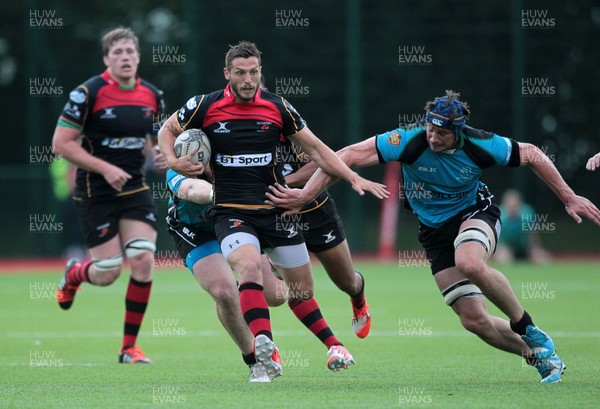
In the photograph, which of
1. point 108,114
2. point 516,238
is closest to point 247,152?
point 108,114

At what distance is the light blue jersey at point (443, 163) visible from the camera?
24.8 ft

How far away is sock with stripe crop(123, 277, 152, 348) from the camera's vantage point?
371 inches

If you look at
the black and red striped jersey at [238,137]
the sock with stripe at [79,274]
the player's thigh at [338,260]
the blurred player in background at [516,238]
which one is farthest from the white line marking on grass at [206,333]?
the blurred player in background at [516,238]

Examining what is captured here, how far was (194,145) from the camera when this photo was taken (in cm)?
750

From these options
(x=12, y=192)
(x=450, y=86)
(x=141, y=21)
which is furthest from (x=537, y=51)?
(x=12, y=192)

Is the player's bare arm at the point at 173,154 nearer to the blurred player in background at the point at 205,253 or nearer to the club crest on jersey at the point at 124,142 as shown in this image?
the blurred player in background at the point at 205,253

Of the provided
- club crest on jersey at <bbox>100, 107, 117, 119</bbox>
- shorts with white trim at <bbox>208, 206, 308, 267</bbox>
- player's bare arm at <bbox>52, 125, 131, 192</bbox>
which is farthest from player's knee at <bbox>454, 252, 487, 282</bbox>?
club crest on jersey at <bbox>100, 107, 117, 119</bbox>

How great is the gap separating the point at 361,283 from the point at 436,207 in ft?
5.44

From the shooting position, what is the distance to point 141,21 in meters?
24.0

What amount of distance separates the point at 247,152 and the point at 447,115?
1.41 meters

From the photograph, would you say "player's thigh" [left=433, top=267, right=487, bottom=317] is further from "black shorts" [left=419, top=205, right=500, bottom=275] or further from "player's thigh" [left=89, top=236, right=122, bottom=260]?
"player's thigh" [left=89, top=236, right=122, bottom=260]

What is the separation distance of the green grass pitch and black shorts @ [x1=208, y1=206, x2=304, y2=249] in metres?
1.00

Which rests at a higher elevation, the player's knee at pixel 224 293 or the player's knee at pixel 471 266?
the player's knee at pixel 471 266

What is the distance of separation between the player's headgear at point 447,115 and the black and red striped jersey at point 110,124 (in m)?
3.38
